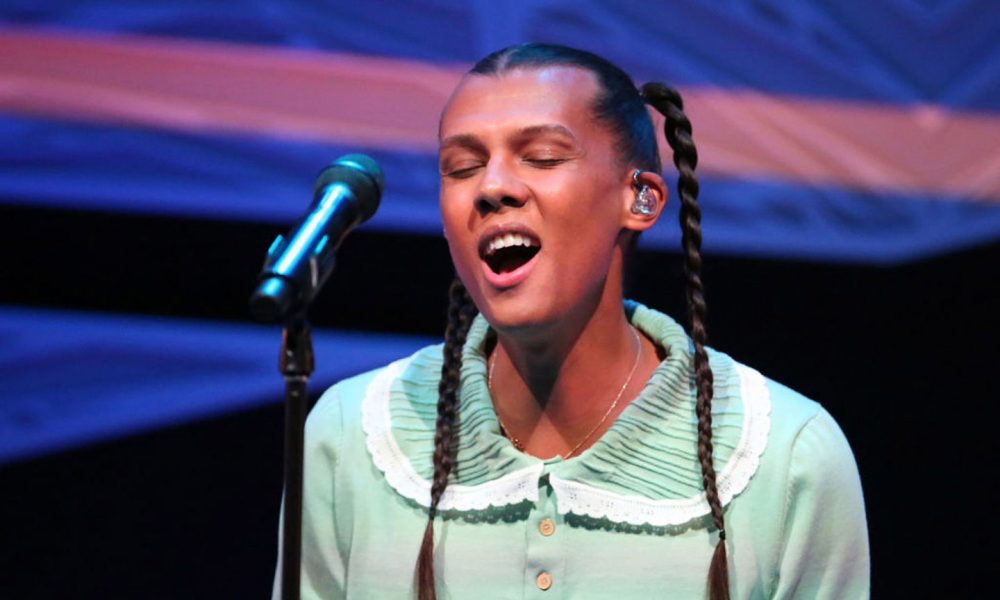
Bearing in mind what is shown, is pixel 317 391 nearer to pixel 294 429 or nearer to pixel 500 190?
pixel 500 190

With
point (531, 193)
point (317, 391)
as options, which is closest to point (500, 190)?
point (531, 193)

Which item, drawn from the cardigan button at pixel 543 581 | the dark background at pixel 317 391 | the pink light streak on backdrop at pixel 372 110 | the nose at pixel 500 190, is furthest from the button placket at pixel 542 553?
the pink light streak on backdrop at pixel 372 110

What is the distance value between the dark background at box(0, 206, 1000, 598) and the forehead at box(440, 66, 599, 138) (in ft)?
2.83

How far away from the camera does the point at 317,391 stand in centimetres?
274

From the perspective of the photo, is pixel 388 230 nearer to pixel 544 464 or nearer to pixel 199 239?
pixel 199 239

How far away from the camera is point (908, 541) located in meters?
2.59

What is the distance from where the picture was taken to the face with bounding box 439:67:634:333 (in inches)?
66.7

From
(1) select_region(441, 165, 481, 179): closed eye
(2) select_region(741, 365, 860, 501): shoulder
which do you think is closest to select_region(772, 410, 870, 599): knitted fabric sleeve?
(2) select_region(741, 365, 860, 501): shoulder

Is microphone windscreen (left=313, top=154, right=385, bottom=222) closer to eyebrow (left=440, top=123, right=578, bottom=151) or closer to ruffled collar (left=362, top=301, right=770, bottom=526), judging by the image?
eyebrow (left=440, top=123, right=578, bottom=151)

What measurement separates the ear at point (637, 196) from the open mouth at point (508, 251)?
148mm

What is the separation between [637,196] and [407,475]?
50 cm

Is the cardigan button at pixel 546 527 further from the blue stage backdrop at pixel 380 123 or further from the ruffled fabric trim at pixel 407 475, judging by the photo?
the blue stage backdrop at pixel 380 123

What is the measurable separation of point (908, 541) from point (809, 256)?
0.58 m

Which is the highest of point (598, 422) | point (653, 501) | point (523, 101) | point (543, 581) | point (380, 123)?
point (380, 123)
